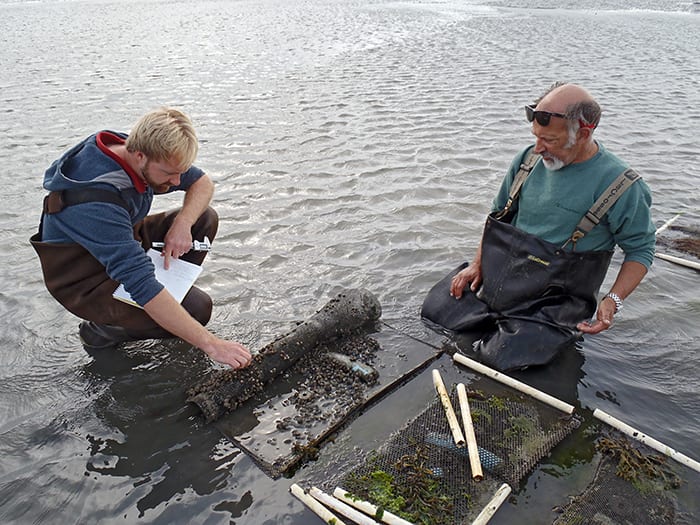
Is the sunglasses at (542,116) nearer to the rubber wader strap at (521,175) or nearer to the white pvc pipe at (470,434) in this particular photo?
the rubber wader strap at (521,175)

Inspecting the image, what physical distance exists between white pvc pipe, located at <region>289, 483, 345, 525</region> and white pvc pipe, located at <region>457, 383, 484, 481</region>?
0.90 metres

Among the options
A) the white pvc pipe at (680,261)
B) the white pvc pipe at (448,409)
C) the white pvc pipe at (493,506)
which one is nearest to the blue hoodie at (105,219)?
the white pvc pipe at (448,409)

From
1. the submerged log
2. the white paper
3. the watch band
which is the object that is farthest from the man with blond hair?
the watch band

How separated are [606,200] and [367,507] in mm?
2802

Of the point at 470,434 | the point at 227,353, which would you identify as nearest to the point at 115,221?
the point at 227,353

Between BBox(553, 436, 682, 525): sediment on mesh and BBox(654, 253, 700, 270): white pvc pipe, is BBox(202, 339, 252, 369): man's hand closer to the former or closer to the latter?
BBox(553, 436, 682, 525): sediment on mesh

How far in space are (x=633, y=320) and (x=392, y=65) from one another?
11.9 metres

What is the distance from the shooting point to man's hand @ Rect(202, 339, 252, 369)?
3607mm

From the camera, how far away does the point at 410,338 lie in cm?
490

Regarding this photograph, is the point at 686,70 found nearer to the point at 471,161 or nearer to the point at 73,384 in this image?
the point at 471,161

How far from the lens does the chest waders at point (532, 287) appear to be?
14.4ft

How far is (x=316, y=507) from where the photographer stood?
3.21 metres

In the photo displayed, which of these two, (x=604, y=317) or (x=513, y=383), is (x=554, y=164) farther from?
(x=513, y=383)

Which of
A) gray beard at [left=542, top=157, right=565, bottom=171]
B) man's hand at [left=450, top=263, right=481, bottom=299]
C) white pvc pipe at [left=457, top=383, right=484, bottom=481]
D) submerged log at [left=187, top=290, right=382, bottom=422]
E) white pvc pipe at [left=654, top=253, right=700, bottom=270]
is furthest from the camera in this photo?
white pvc pipe at [left=654, top=253, right=700, bottom=270]
